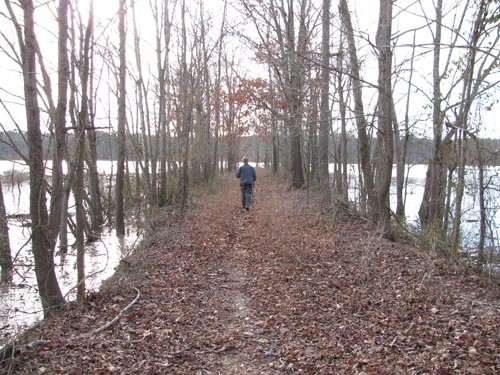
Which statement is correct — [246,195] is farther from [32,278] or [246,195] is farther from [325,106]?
[32,278]

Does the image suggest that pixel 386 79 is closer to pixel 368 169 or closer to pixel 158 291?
pixel 368 169

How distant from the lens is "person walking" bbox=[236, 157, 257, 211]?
1498 cm

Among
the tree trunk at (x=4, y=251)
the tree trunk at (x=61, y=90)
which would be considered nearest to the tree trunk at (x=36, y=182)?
the tree trunk at (x=61, y=90)

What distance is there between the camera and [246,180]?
14.9 m

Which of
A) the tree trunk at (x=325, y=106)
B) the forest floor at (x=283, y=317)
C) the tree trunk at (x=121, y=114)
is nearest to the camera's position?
the forest floor at (x=283, y=317)

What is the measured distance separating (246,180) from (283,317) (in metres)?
9.37

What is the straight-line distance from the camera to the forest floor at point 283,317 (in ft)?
15.0

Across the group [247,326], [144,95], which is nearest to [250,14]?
[144,95]

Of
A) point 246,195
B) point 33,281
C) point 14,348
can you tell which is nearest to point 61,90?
point 14,348

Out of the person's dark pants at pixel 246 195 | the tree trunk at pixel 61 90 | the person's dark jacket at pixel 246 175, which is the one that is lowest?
the person's dark pants at pixel 246 195

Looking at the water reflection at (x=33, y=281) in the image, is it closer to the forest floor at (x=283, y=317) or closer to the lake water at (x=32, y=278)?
the lake water at (x=32, y=278)

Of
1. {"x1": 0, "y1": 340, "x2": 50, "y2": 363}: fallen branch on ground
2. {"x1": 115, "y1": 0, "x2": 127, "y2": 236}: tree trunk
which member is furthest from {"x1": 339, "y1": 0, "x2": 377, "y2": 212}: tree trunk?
{"x1": 0, "y1": 340, "x2": 50, "y2": 363}: fallen branch on ground

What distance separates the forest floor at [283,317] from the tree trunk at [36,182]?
18.7 inches

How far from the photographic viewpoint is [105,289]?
22.8 ft
